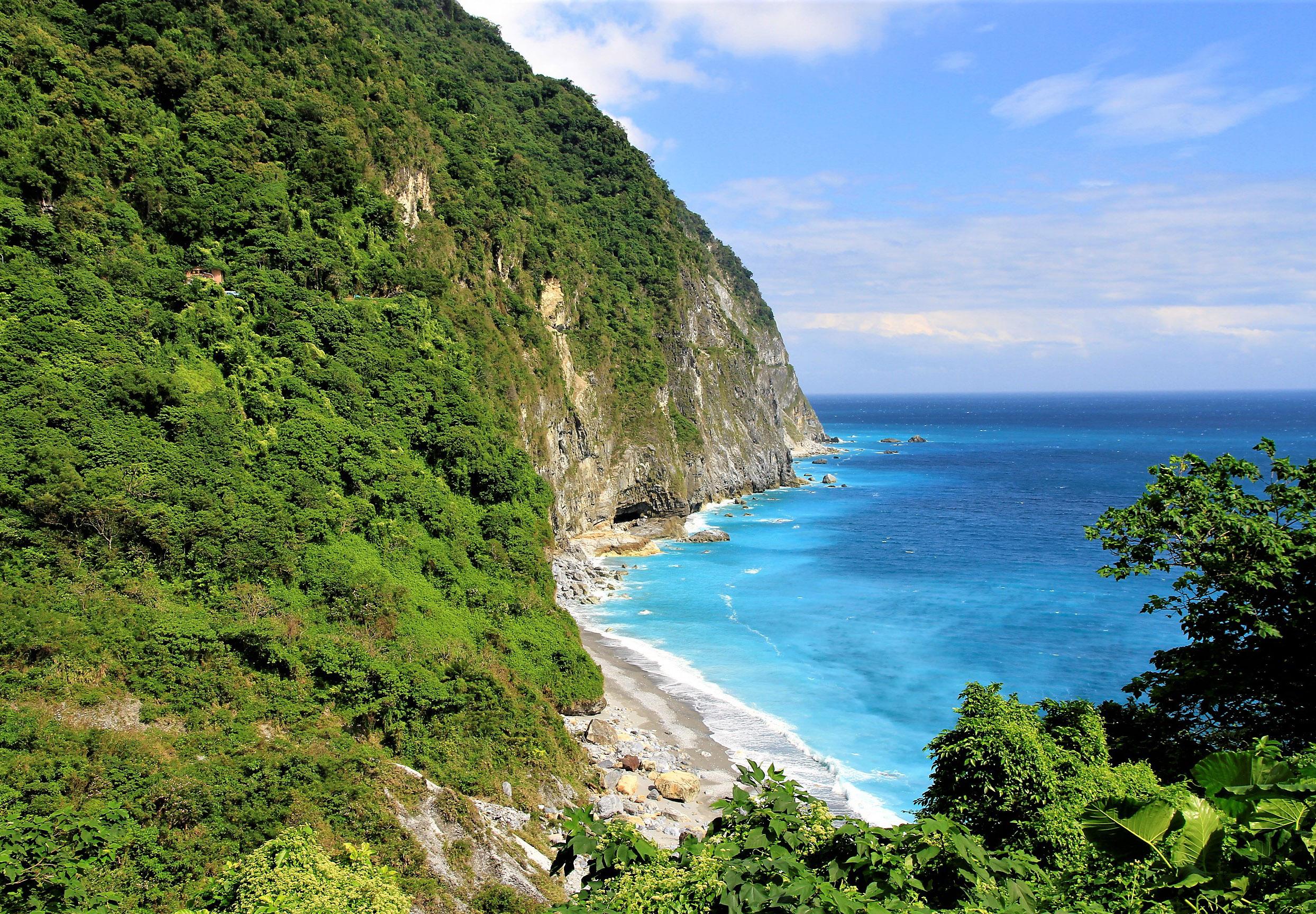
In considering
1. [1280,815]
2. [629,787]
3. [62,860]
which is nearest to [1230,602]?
[1280,815]

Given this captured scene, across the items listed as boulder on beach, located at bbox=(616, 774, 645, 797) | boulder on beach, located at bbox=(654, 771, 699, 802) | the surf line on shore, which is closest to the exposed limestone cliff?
the surf line on shore

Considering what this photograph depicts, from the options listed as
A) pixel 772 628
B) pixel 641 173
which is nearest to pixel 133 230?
pixel 772 628

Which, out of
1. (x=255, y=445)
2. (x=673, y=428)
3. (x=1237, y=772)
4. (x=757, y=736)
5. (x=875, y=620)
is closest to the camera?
(x=1237, y=772)

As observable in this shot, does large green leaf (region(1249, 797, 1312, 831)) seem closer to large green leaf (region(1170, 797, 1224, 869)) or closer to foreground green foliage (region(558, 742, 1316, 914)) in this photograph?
foreground green foliage (region(558, 742, 1316, 914))

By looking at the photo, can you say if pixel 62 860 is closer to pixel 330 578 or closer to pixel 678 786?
pixel 330 578

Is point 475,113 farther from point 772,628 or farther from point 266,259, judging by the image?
point 772,628

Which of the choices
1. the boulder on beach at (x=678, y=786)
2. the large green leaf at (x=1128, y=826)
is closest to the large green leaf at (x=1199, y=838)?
the large green leaf at (x=1128, y=826)
